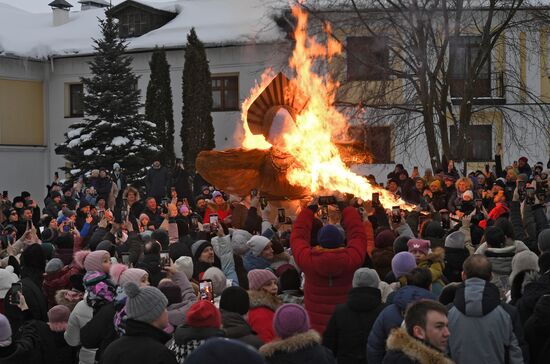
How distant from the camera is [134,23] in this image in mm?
39688

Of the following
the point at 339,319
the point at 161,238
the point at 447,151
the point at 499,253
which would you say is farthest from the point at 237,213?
the point at 447,151

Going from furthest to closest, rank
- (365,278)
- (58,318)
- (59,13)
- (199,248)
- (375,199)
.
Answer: (59,13) < (375,199) < (199,248) < (58,318) < (365,278)

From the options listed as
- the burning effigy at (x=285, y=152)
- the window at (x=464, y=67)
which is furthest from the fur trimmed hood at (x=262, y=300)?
the window at (x=464, y=67)

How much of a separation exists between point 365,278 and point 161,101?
94.0 ft

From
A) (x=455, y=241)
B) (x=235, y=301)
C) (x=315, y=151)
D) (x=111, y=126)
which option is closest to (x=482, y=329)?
(x=235, y=301)

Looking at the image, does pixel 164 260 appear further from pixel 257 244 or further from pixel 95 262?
pixel 257 244

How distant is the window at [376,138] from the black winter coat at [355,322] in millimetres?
17180

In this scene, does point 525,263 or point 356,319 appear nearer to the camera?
point 356,319

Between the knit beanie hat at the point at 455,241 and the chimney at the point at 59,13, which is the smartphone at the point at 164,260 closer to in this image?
the knit beanie hat at the point at 455,241

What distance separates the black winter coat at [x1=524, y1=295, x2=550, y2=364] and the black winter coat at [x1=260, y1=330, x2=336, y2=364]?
1966mm

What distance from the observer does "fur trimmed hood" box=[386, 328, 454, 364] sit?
223 inches

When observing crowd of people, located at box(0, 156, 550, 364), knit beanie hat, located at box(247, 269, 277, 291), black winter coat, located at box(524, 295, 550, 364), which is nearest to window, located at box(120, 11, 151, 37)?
crowd of people, located at box(0, 156, 550, 364)

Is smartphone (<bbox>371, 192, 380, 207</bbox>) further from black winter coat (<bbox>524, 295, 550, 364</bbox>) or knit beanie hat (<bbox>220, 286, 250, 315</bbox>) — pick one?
knit beanie hat (<bbox>220, 286, 250, 315</bbox>)

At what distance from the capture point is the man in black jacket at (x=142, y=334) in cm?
574
